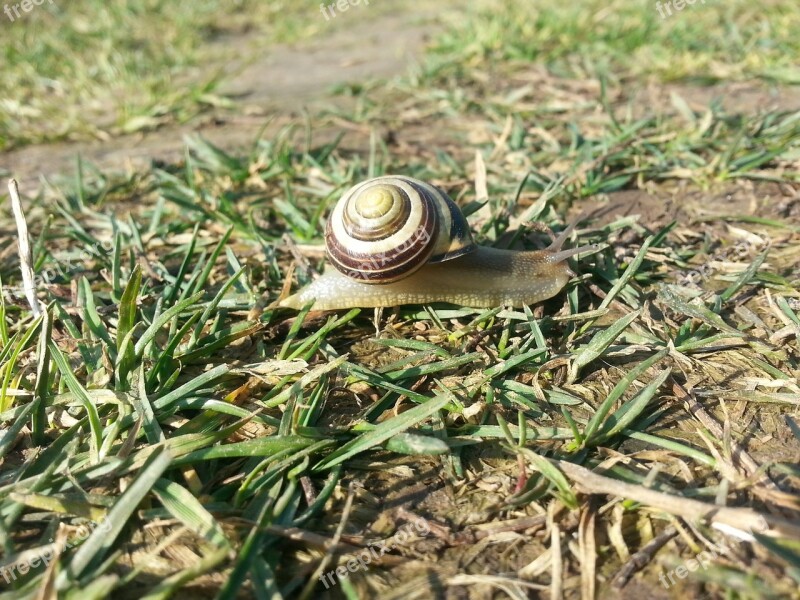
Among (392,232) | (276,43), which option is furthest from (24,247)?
(276,43)

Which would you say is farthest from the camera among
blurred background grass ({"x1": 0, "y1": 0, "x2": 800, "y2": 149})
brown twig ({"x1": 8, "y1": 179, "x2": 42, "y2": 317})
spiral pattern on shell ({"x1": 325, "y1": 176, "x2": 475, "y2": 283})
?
blurred background grass ({"x1": 0, "y1": 0, "x2": 800, "y2": 149})

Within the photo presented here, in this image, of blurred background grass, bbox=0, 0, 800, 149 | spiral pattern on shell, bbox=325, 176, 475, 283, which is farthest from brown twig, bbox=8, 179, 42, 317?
blurred background grass, bbox=0, 0, 800, 149

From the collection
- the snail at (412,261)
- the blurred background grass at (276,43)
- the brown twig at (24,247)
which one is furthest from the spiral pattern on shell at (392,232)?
the blurred background grass at (276,43)

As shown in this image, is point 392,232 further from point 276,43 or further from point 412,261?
point 276,43

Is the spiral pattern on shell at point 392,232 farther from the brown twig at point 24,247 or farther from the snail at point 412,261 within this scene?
the brown twig at point 24,247

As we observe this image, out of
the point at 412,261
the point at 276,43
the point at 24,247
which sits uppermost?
the point at 276,43

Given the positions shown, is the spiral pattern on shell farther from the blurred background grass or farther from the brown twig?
the blurred background grass

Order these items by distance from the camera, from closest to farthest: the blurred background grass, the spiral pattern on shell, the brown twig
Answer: the brown twig < the spiral pattern on shell < the blurred background grass

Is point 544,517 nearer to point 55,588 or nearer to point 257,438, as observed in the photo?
point 257,438

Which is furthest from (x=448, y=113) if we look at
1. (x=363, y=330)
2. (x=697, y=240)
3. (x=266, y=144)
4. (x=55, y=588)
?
(x=55, y=588)
